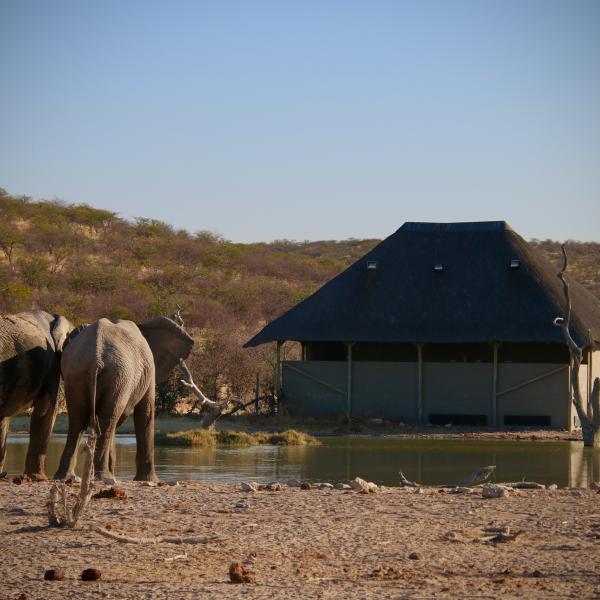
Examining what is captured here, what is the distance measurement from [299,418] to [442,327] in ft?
13.5

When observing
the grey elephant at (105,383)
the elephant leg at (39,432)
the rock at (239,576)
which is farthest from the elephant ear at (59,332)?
the rock at (239,576)

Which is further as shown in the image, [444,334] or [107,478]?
[444,334]

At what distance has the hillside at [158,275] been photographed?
42125 millimetres

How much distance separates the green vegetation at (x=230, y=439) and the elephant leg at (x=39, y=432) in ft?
33.3

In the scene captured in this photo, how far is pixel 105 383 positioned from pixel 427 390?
18.0 meters

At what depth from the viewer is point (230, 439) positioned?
2608 centimetres

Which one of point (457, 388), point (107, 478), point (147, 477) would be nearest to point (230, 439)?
point (457, 388)

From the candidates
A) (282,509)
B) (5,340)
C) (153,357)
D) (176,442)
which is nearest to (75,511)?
(282,509)

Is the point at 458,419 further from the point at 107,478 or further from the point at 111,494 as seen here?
the point at 111,494

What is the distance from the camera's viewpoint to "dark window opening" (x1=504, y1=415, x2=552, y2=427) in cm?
3028

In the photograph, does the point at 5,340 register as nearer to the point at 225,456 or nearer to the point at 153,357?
the point at 153,357

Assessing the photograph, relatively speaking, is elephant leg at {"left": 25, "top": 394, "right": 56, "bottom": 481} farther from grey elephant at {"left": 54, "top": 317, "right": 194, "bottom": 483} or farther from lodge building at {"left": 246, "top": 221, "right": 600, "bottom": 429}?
lodge building at {"left": 246, "top": 221, "right": 600, "bottom": 429}

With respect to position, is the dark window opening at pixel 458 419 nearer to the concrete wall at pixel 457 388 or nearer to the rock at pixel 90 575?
the concrete wall at pixel 457 388

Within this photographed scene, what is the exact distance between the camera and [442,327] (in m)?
31.1
